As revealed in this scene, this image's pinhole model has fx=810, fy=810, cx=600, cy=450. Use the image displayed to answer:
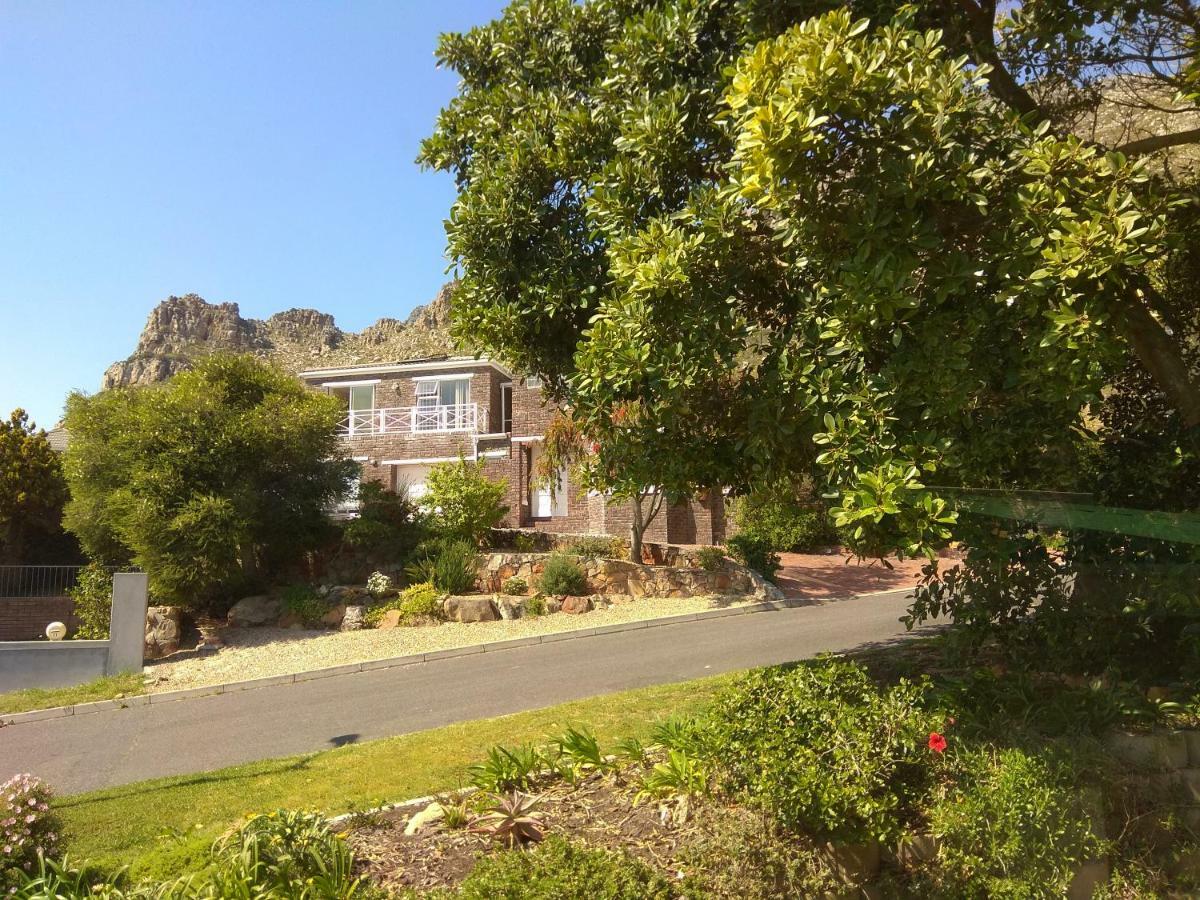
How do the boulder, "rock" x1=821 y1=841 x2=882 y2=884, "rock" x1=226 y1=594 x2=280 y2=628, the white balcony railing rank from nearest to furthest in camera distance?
1. "rock" x1=821 y1=841 x2=882 y2=884
2. the boulder
3. "rock" x1=226 y1=594 x2=280 y2=628
4. the white balcony railing

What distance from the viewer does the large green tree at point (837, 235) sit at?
164 inches

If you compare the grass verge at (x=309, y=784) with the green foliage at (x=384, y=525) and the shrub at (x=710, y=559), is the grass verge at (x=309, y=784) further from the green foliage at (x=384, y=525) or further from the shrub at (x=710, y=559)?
the green foliage at (x=384, y=525)

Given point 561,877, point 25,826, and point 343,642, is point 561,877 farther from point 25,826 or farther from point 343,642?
point 343,642

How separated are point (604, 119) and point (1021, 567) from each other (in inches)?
181

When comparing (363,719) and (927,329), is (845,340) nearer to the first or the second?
(927,329)

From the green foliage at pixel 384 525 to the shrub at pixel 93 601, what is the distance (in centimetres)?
468

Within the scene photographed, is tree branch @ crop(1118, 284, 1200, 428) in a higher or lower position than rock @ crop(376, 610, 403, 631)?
higher

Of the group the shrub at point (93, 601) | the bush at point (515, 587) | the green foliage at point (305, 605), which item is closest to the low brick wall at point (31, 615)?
the shrub at point (93, 601)

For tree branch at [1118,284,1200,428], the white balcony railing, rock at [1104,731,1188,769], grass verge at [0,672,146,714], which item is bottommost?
grass verge at [0,672,146,714]

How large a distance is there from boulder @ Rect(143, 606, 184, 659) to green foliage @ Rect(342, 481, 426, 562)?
12.7ft

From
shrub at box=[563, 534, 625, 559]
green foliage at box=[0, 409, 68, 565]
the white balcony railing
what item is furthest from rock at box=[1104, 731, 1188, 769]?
the white balcony railing

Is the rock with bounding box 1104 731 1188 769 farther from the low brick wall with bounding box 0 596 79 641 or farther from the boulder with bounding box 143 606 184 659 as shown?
the low brick wall with bounding box 0 596 79 641

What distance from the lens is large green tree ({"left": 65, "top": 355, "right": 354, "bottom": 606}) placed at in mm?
14922

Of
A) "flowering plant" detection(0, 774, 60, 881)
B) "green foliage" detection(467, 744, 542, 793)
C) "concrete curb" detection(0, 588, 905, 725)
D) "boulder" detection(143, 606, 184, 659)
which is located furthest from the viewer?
"boulder" detection(143, 606, 184, 659)
